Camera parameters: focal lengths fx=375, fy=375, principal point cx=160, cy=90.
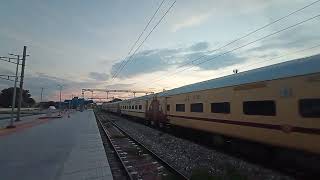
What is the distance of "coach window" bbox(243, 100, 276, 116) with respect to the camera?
1041cm

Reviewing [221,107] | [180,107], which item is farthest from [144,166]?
[180,107]

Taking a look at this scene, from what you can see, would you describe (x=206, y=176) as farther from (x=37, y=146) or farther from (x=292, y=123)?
(x=37, y=146)

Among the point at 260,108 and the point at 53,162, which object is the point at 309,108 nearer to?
the point at 260,108

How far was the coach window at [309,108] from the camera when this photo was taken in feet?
28.1

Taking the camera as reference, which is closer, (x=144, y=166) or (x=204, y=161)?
(x=144, y=166)

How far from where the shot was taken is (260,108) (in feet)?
36.1

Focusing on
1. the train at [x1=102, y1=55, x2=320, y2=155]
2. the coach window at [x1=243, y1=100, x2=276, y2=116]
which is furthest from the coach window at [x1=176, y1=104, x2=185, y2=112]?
the coach window at [x1=243, y1=100, x2=276, y2=116]

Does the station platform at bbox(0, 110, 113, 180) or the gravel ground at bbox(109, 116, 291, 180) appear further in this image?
the gravel ground at bbox(109, 116, 291, 180)

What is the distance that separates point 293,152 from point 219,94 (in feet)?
16.4

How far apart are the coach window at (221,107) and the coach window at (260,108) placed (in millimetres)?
1373

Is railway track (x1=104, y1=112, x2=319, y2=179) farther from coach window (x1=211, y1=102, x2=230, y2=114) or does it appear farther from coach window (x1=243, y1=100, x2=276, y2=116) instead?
coach window (x1=211, y1=102, x2=230, y2=114)

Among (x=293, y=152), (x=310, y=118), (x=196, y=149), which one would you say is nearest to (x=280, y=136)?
(x=293, y=152)

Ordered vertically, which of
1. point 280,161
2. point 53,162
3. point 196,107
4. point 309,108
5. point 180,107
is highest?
point 180,107

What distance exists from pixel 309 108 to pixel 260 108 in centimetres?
226
